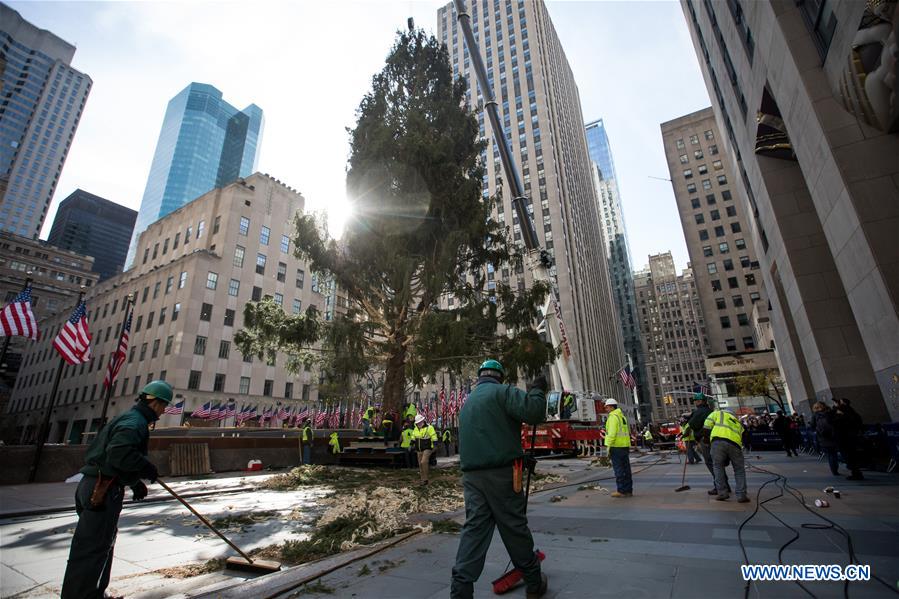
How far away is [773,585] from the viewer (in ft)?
11.4

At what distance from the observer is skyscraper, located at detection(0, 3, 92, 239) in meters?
113

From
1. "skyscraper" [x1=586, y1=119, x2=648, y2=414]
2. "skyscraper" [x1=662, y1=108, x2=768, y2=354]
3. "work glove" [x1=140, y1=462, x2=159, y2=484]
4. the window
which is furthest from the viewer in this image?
"skyscraper" [x1=586, y1=119, x2=648, y2=414]

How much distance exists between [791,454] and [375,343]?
19186 millimetres

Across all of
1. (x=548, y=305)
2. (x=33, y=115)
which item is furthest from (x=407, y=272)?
(x=33, y=115)

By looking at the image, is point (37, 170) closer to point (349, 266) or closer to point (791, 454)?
point (349, 266)

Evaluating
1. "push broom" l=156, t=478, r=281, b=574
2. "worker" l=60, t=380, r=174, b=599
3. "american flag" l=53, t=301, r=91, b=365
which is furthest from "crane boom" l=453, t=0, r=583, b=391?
"american flag" l=53, t=301, r=91, b=365

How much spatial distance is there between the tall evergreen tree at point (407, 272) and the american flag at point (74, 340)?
17.7 feet

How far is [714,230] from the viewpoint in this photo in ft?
243

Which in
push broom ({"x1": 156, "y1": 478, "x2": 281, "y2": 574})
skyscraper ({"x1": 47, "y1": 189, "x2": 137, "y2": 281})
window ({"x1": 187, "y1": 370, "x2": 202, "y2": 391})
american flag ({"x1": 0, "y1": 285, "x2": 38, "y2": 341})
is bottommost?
push broom ({"x1": 156, "y1": 478, "x2": 281, "y2": 574})

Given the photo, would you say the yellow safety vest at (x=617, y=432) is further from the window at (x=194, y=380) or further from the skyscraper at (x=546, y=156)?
the skyscraper at (x=546, y=156)

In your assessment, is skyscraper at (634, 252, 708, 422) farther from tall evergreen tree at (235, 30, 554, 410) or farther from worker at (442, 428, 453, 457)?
tall evergreen tree at (235, 30, 554, 410)

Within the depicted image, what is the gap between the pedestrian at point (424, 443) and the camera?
448 inches

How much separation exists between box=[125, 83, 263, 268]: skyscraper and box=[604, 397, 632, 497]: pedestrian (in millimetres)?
187410

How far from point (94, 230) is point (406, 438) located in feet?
629
